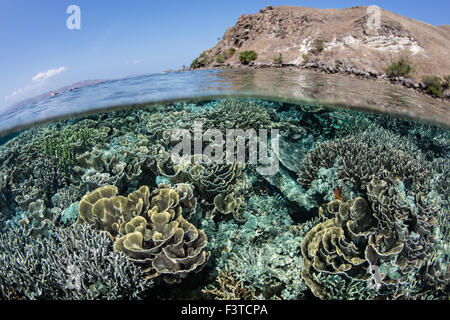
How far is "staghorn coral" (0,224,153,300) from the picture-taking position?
297cm

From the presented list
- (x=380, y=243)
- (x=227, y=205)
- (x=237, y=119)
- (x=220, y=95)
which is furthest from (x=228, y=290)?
(x=220, y=95)

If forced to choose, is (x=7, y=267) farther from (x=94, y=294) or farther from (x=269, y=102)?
(x=269, y=102)

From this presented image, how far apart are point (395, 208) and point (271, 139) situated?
11.9 ft

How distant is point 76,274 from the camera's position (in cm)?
299

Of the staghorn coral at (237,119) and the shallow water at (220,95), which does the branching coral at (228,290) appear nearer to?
the staghorn coral at (237,119)

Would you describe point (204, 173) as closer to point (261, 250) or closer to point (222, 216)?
point (222, 216)

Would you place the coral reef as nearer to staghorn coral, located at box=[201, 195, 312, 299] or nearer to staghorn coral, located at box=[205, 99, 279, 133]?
staghorn coral, located at box=[201, 195, 312, 299]

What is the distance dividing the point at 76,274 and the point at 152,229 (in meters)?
1.13

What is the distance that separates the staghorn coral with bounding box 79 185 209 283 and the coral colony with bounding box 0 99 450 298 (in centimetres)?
2

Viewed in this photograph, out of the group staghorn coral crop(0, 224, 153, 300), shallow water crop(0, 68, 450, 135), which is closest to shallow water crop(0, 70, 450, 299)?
staghorn coral crop(0, 224, 153, 300)

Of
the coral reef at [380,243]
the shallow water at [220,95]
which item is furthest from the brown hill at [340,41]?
the coral reef at [380,243]

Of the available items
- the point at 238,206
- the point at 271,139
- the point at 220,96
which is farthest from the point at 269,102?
the point at 238,206

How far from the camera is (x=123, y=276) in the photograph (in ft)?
9.82

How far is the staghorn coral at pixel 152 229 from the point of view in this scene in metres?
3.13
